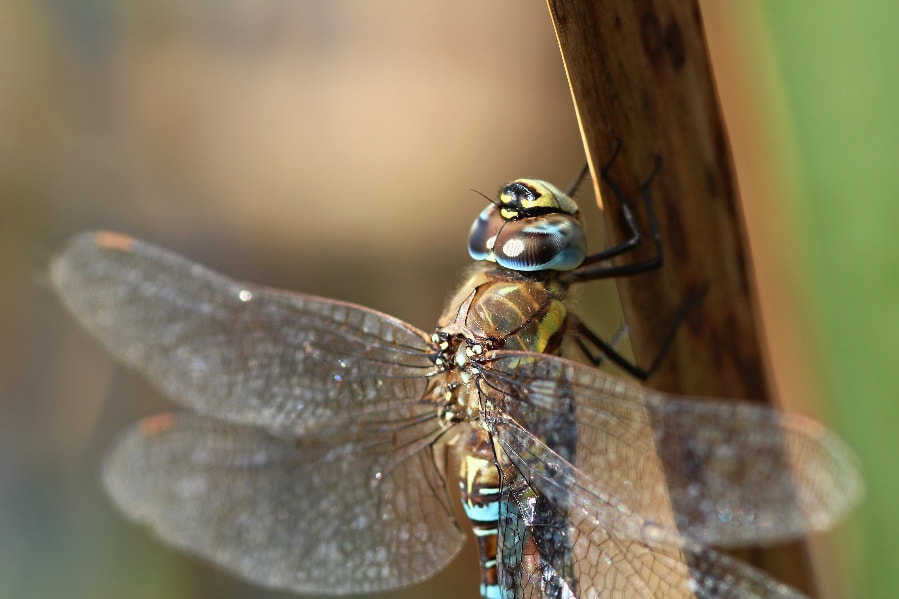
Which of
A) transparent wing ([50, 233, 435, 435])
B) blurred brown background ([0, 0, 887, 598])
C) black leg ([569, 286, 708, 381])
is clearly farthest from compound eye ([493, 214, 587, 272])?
blurred brown background ([0, 0, 887, 598])

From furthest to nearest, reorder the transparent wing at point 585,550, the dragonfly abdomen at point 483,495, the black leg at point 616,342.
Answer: the dragonfly abdomen at point 483,495
the black leg at point 616,342
the transparent wing at point 585,550

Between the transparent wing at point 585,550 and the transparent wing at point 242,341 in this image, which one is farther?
the transparent wing at point 242,341

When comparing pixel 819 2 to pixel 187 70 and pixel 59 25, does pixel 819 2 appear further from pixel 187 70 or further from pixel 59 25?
pixel 59 25

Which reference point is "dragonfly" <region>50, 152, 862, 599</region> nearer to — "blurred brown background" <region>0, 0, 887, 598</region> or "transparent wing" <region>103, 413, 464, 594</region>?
"transparent wing" <region>103, 413, 464, 594</region>

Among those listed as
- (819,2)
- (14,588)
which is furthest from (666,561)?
(14,588)

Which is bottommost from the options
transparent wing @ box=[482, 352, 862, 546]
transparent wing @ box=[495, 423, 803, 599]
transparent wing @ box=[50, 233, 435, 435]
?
transparent wing @ box=[495, 423, 803, 599]

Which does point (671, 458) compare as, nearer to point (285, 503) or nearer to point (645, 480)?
point (645, 480)

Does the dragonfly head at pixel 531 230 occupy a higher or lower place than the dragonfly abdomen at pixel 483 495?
higher

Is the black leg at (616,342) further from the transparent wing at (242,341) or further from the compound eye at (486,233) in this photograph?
the transparent wing at (242,341)

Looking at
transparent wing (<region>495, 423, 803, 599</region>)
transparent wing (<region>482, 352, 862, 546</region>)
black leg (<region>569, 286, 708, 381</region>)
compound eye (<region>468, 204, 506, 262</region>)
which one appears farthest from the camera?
compound eye (<region>468, 204, 506, 262</region>)

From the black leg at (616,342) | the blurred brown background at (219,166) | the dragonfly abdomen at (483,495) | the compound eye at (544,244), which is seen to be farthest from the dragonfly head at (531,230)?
the blurred brown background at (219,166)
